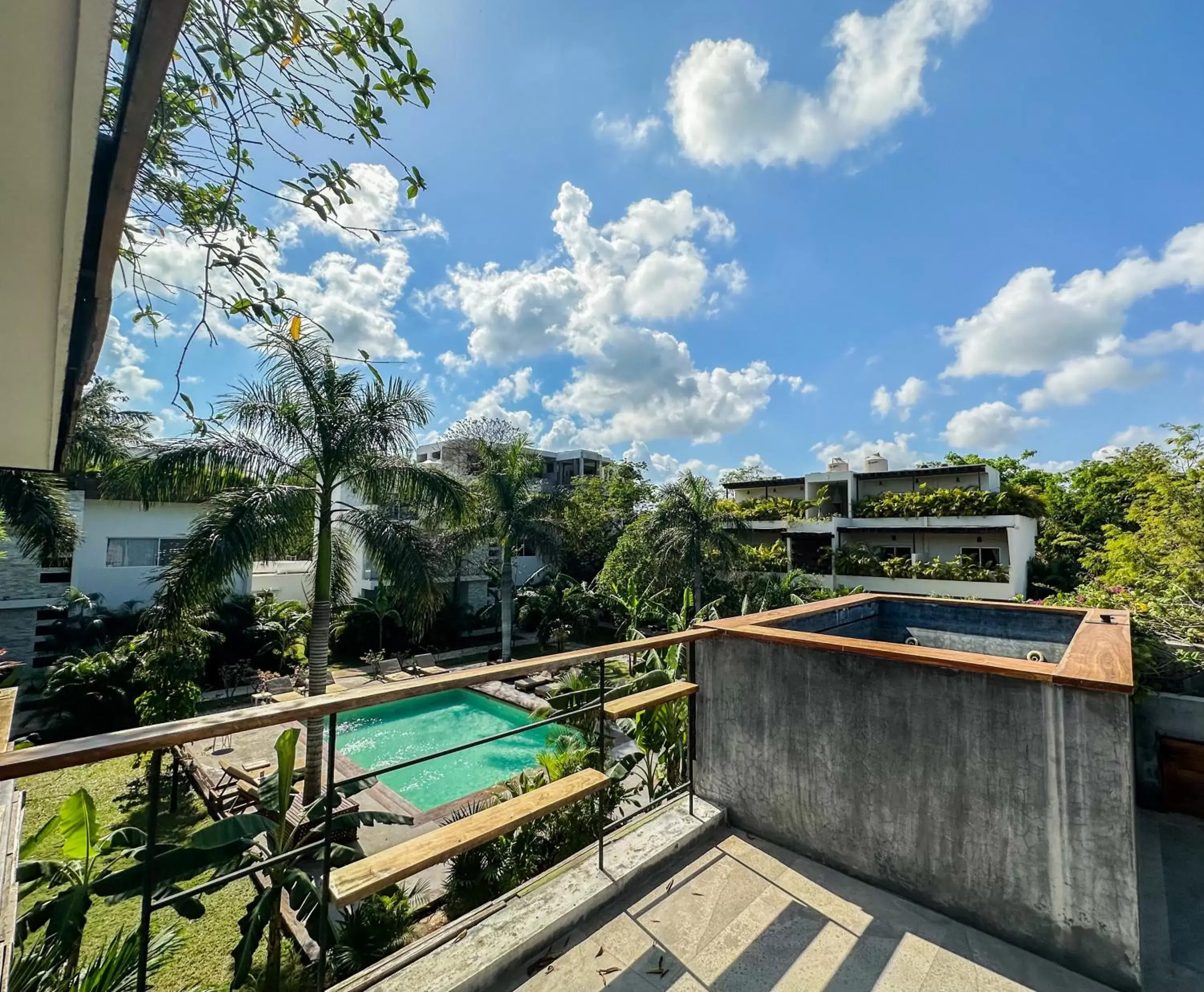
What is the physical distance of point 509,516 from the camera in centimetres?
1514

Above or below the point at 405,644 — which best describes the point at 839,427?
above

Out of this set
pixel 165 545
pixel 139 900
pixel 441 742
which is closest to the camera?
pixel 139 900

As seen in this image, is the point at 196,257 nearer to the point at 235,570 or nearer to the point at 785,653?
the point at 785,653

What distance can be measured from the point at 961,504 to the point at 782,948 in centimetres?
2040

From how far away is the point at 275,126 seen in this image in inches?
80.0

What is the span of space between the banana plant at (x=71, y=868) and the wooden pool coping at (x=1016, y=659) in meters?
3.07

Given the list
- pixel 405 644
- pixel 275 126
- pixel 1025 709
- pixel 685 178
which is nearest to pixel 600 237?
pixel 685 178

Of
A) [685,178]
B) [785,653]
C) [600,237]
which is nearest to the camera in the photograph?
[785,653]

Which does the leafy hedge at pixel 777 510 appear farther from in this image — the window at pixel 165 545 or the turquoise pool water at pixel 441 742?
the window at pixel 165 545

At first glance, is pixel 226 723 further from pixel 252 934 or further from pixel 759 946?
pixel 759 946

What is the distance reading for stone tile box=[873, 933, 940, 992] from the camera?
2.09 m

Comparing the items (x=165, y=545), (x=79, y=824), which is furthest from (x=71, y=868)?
(x=165, y=545)

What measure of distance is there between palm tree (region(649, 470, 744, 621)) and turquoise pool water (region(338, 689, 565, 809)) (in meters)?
6.29

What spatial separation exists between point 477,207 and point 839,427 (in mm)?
24069
